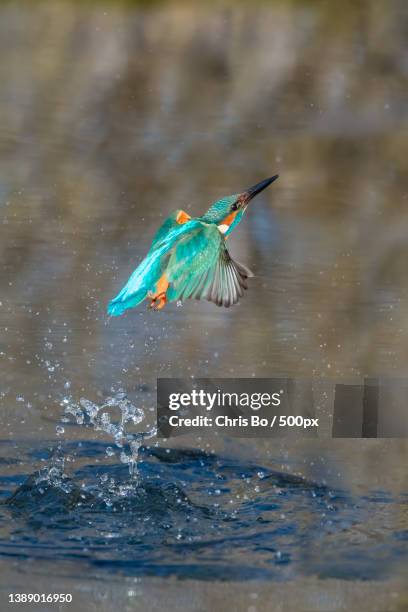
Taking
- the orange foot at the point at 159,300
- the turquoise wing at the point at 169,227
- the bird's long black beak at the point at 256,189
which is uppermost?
the bird's long black beak at the point at 256,189

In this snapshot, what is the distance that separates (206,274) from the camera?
2.82m

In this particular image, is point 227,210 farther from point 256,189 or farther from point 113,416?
point 113,416

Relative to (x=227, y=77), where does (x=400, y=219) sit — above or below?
below

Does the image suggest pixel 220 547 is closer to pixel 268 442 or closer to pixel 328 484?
pixel 328 484

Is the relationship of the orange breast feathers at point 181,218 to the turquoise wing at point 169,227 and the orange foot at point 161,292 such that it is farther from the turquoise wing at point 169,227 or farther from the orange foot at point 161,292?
the orange foot at point 161,292

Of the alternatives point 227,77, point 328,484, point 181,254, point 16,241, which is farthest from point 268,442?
point 227,77

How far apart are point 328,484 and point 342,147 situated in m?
2.26

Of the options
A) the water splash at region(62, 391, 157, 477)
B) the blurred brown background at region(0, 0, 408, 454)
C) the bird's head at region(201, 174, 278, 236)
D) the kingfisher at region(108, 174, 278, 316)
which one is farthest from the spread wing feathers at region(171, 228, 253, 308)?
the blurred brown background at region(0, 0, 408, 454)

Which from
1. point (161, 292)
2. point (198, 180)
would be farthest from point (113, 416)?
point (198, 180)

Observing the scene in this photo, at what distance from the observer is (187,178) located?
4.89 m

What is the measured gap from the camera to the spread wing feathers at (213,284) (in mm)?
2816

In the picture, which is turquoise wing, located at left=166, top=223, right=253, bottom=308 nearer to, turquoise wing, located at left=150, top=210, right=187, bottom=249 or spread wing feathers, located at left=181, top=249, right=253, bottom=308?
spread wing feathers, located at left=181, top=249, right=253, bottom=308

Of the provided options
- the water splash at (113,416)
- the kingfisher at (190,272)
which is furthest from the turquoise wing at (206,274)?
the water splash at (113,416)

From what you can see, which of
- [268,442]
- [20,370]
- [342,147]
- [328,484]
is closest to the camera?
[328,484]
